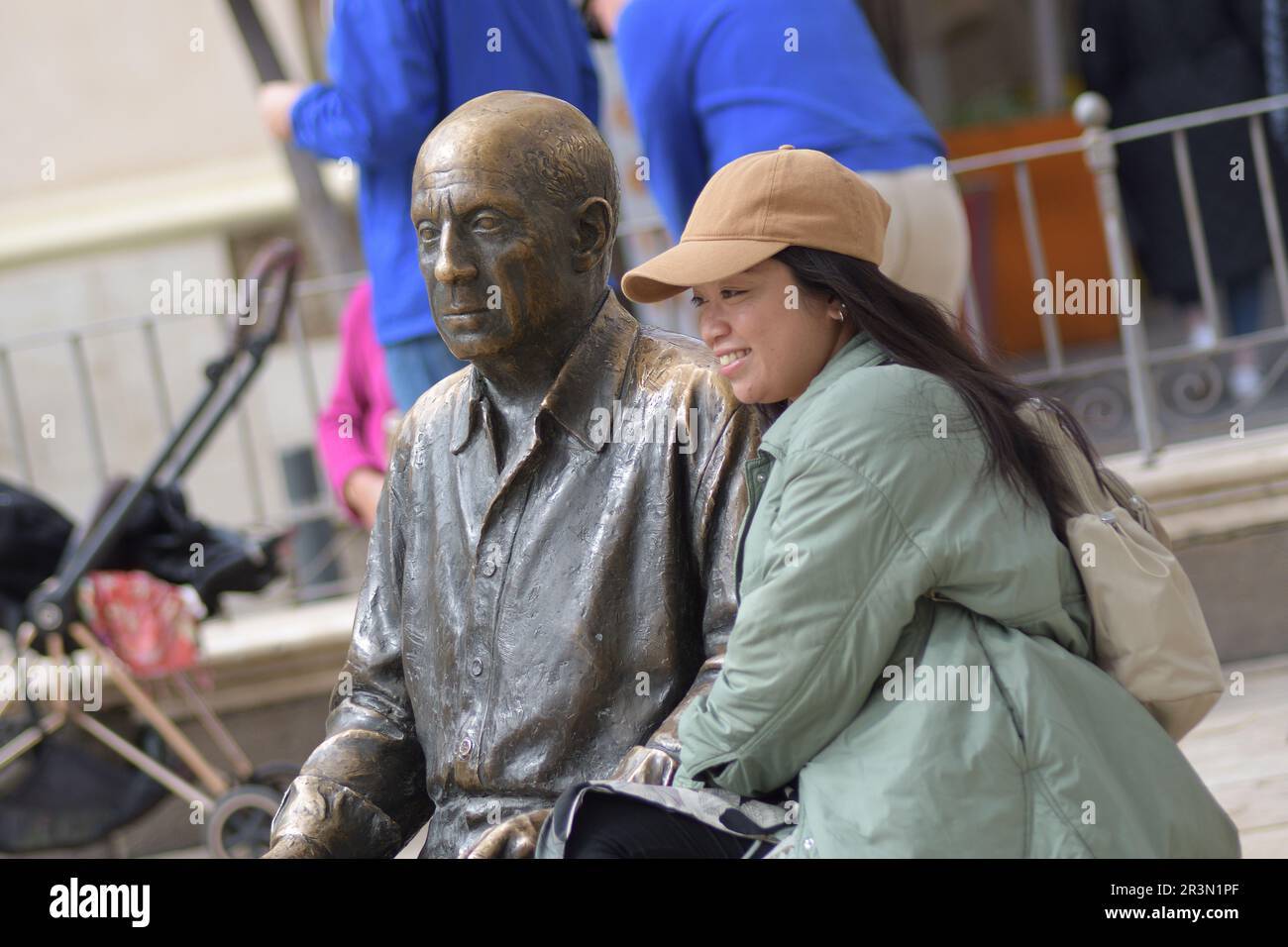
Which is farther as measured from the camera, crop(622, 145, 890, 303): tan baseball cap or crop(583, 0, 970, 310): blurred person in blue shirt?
crop(583, 0, 970, 310): blurred person in blue shirt

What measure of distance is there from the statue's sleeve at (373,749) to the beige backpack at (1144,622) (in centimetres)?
101

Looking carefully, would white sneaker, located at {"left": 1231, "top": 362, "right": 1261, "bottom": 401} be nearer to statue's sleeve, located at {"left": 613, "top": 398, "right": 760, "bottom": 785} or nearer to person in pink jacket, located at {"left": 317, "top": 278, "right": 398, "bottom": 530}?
person in pink jacket, located at {"left": 317, "top": 278, "right": 398, "bottom": 530}

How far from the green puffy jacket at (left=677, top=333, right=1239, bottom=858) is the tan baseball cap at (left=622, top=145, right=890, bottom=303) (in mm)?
250

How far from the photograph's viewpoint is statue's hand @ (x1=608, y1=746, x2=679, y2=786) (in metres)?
2.32

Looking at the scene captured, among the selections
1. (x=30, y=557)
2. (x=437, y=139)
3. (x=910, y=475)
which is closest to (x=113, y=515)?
(x=30, y=557)

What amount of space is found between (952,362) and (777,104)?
150 cm

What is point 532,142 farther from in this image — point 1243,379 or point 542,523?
point 1243,379

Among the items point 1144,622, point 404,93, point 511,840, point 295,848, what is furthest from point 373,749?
point 404,93

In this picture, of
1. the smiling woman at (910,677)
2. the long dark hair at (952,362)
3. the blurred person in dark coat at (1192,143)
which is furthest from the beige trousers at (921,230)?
the blurred person in dark coat at (1192,143)

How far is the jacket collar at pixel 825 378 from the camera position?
2346mm

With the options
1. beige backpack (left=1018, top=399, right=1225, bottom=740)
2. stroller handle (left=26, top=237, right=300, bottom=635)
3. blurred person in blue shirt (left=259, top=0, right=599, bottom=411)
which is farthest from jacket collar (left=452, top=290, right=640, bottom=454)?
stroller handle (left=26, top=237, right=300, bottom=635)

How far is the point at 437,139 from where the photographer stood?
94.7 inches

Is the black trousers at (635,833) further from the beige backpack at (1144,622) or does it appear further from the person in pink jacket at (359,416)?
the person in pink jacket at (359,416)
